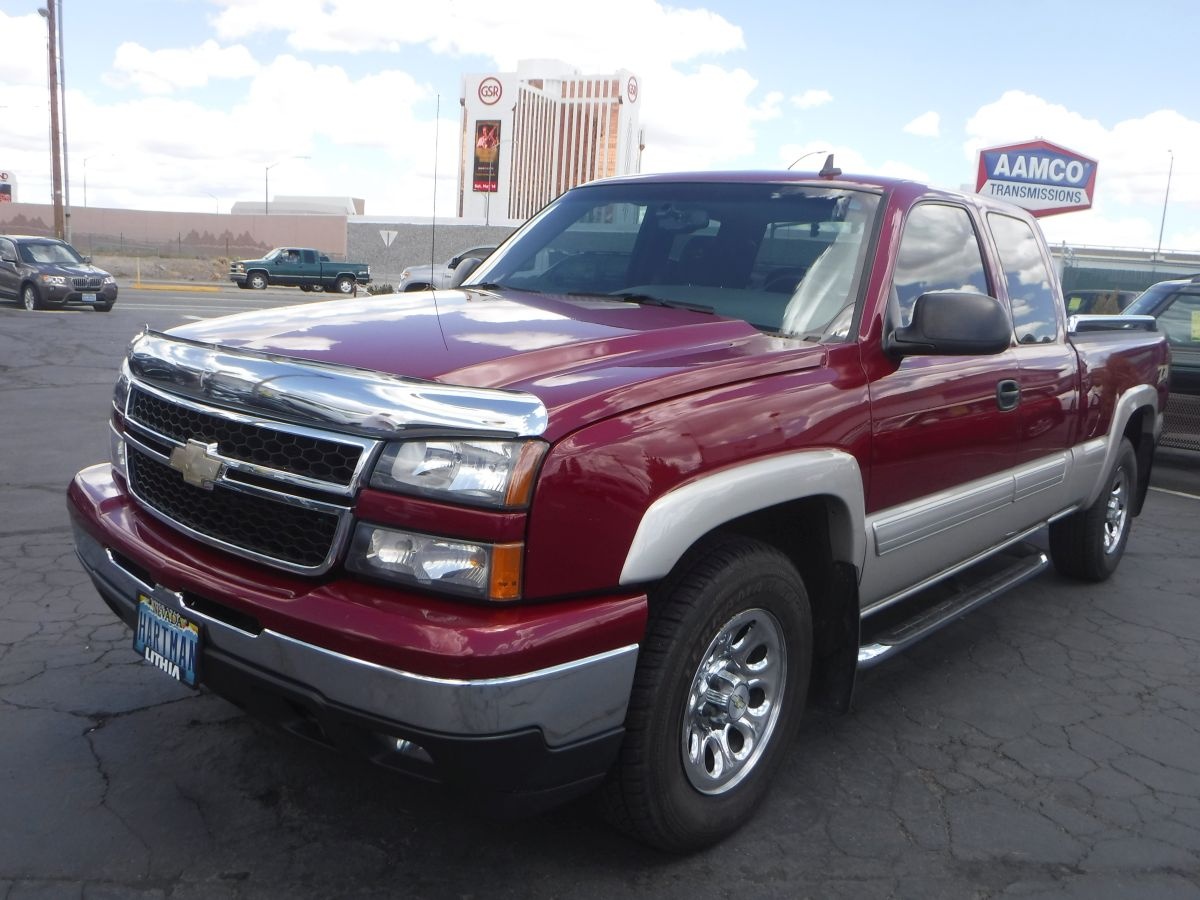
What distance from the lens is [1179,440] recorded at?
29.2 ft

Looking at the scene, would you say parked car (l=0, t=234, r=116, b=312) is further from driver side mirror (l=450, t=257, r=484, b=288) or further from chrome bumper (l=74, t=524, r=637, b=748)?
chrome bumper (l=74, t=524, r=637, b=748)

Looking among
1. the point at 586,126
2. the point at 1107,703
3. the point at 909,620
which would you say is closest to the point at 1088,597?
the point at 1107,703

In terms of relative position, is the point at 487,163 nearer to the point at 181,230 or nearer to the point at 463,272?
the point at 181,230

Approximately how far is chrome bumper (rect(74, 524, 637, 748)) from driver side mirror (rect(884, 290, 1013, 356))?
1.51 m

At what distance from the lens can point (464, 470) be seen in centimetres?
238

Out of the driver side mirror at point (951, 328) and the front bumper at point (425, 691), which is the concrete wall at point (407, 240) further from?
the front bumper at point (425, 691)

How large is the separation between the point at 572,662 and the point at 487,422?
1.81 feet

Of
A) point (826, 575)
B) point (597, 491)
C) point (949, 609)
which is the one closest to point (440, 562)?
point (597, 491)

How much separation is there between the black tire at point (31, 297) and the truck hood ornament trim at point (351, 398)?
2109 centimetres

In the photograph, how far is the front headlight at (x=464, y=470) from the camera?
7.74 feet

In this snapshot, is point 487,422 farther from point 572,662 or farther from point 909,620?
point 909,620

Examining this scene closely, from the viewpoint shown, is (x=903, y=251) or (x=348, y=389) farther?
(x=903, y=251)

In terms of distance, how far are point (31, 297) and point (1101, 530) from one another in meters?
21.1

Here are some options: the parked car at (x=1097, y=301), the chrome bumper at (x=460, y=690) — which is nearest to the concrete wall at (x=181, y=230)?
the parked car at (x=1097, y=301)
